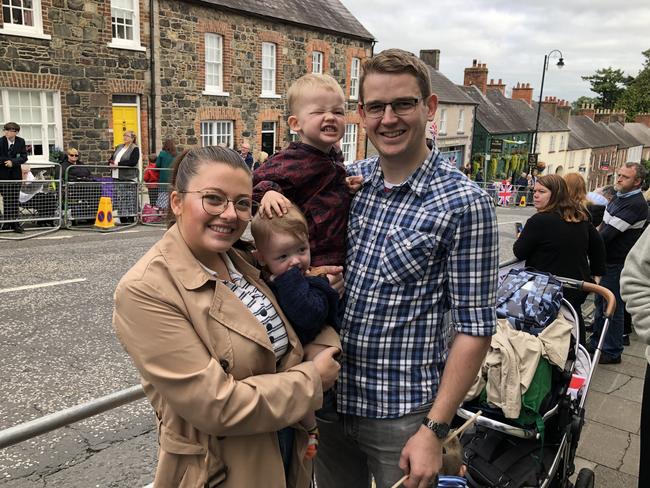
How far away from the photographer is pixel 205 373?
1674mm

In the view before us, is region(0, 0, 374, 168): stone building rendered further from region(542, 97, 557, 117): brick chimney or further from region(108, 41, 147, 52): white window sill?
region(542, 97, 557, 117): brick chimney

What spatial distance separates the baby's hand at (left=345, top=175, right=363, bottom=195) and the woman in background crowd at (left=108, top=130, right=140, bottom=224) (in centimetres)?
1142

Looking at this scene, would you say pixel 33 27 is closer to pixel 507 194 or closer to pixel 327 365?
pixel 327 365

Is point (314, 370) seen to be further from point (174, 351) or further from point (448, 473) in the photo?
point (448, 473)

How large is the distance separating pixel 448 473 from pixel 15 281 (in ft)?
24.2

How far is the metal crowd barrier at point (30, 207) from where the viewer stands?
1082 centimetres

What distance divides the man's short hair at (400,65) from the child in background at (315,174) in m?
0.53

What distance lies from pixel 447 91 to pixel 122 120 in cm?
2491

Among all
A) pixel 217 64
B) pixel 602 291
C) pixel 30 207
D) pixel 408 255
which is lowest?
pixel 30 207

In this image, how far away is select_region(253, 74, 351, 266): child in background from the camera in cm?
226

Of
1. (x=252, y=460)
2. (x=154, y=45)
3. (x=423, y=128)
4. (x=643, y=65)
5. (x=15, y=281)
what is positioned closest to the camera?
(x=252, y=460)

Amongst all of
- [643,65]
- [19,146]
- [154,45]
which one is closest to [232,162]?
[19,146]

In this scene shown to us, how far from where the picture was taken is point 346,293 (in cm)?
221

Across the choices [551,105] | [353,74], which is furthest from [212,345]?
[551,105]
